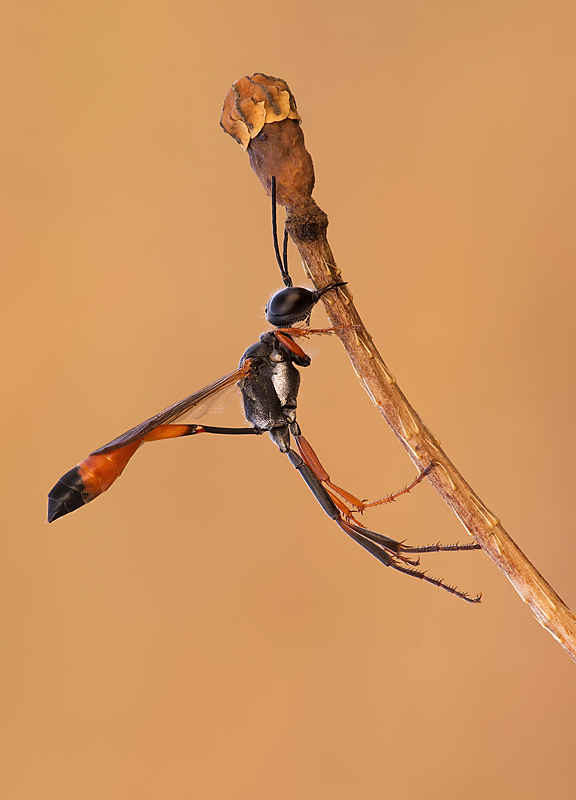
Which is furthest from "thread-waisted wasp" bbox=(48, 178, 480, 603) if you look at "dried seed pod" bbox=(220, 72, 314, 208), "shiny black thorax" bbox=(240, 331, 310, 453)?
"dried seed pod" bbox=(220, 72, 314, 208)

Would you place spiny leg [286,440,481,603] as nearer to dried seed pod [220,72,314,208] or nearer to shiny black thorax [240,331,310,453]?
shiny black thorax [240,331,310,453]

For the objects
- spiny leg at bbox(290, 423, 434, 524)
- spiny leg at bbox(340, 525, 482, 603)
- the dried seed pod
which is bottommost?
spiny leg at bbox(340, 525, 482, 603)

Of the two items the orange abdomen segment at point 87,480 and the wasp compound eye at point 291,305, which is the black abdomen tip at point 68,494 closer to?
the orange abdomen segment at point 87,480

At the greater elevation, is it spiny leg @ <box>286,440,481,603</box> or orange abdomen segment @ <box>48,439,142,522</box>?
orange abdomen segment @ <box>48,439,142,522</box>

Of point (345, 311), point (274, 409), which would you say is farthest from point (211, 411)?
point (345, 311)

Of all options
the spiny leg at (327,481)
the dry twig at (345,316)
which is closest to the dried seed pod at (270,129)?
the dry twig at (345,316)

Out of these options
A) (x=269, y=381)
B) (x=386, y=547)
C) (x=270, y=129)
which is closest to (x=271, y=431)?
(x=269, y=381)

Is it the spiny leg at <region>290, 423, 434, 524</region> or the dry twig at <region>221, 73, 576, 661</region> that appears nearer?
the dry twig at <region>221, 73, 576, 661</region>

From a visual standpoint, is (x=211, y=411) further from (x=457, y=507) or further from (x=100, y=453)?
(x=457, y=507)
